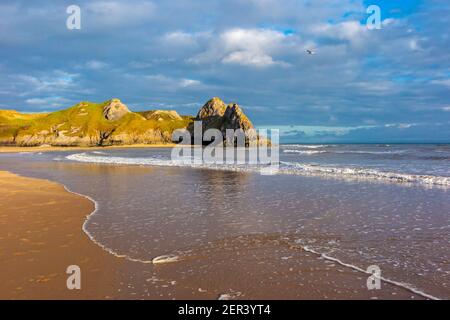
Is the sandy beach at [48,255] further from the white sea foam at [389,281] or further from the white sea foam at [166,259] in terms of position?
the white sea foam at [389,281]

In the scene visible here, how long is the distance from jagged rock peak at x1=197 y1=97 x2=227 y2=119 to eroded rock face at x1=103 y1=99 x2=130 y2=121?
144ft

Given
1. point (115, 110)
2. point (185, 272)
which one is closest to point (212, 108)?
point (115, 110)

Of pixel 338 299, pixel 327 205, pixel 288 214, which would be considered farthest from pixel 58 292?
pixel 327 205

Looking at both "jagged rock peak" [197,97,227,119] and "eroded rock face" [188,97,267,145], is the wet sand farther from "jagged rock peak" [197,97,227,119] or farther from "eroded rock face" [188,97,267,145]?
"jagged rock peak" [197,97,227,119]

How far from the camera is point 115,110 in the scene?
613 feet

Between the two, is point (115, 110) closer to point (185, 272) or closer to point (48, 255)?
point (48, 255)

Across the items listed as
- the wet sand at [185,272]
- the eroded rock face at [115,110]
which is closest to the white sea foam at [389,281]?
the wet sand at [185,272]

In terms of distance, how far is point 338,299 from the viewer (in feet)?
18.7

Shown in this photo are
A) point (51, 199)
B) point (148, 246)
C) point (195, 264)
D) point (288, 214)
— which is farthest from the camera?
point (51, 199)

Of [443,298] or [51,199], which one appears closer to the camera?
[443,298]

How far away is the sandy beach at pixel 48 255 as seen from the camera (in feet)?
19.6

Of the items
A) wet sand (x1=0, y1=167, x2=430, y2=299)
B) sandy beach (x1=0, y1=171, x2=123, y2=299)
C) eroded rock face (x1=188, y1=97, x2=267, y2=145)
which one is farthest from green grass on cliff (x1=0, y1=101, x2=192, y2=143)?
wet sand (x1=0, y1=167, x2=430, y2=299)
